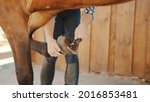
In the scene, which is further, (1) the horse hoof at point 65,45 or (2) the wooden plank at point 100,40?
(2) the wooden plank at point 100,40

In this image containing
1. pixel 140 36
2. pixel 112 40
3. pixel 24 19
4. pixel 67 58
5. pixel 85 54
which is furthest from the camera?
pixel 85 54

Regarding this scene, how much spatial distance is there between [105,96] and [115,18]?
46.2 inches

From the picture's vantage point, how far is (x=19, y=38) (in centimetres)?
54

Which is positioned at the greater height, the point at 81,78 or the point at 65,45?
the point at 65,45

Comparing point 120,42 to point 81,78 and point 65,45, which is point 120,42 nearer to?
point 81,78

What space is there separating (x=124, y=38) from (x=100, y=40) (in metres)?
0.15

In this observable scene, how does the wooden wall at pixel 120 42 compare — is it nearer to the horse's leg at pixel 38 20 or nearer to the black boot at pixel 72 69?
the black boot at pixel 72 69

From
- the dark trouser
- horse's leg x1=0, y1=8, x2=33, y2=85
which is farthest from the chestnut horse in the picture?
the dark trouser

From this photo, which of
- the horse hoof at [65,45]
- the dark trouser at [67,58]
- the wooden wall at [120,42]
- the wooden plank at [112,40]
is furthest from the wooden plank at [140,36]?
the horse hoof at [65,45]

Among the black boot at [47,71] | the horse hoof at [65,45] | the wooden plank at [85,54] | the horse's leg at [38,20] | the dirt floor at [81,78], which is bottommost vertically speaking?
the dirt floor at [81,78]

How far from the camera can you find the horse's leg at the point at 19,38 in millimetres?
524

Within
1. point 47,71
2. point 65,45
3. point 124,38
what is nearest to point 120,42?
point 124,38

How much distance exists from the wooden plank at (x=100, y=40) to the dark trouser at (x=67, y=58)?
87cm

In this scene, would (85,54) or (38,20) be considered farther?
(85,54)
